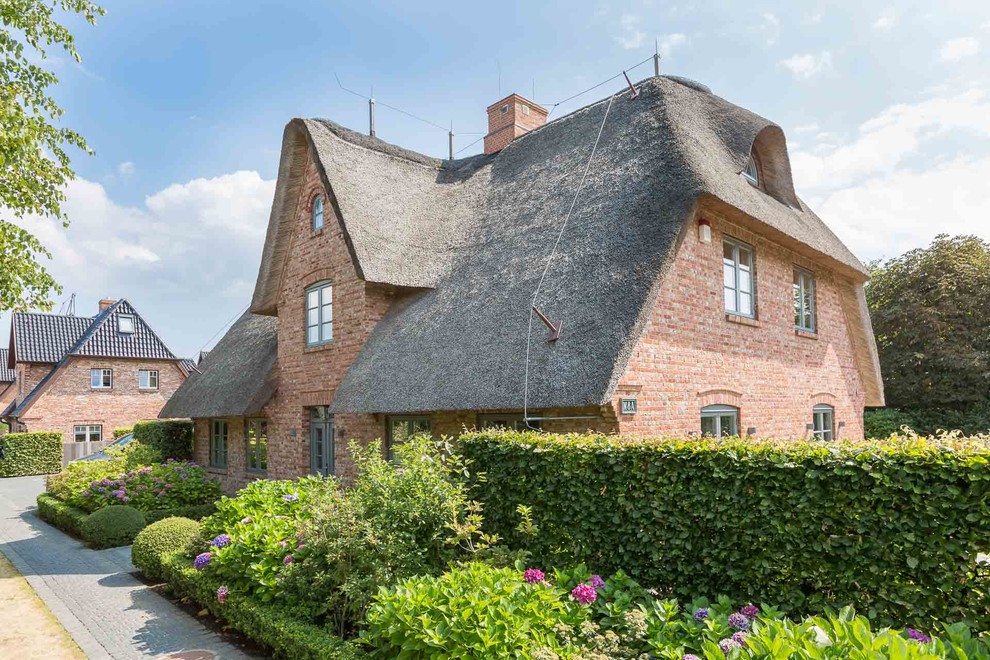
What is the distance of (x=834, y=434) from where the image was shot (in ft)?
45.9

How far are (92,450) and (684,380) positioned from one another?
111 ft

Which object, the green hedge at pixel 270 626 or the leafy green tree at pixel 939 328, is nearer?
the green hedge at pixel 270 626

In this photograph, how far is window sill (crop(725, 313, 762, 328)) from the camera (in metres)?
10.5

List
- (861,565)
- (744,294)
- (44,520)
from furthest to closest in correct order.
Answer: (44,520) → (744,294) → (861,565)

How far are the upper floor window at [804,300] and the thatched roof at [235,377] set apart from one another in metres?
12.3

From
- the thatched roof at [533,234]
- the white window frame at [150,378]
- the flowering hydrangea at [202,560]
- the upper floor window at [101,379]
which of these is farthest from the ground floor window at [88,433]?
the flowering hydrangea at [202,560]

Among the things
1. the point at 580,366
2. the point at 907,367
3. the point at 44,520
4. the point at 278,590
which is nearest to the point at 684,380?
the point at 580,366

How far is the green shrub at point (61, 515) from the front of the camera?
1334 cm

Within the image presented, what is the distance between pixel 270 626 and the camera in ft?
20.4

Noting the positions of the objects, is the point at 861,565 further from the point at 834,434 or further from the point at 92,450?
the point at 92,450

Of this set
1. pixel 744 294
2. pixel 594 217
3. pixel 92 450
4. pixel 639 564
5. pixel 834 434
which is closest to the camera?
pixel 639 564

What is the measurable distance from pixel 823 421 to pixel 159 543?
1377 centimetres

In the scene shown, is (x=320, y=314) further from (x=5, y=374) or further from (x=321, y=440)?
(x=5, y=374)

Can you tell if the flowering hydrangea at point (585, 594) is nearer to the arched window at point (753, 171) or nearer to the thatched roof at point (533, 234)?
A: the thatched roof at point (533, 234)
